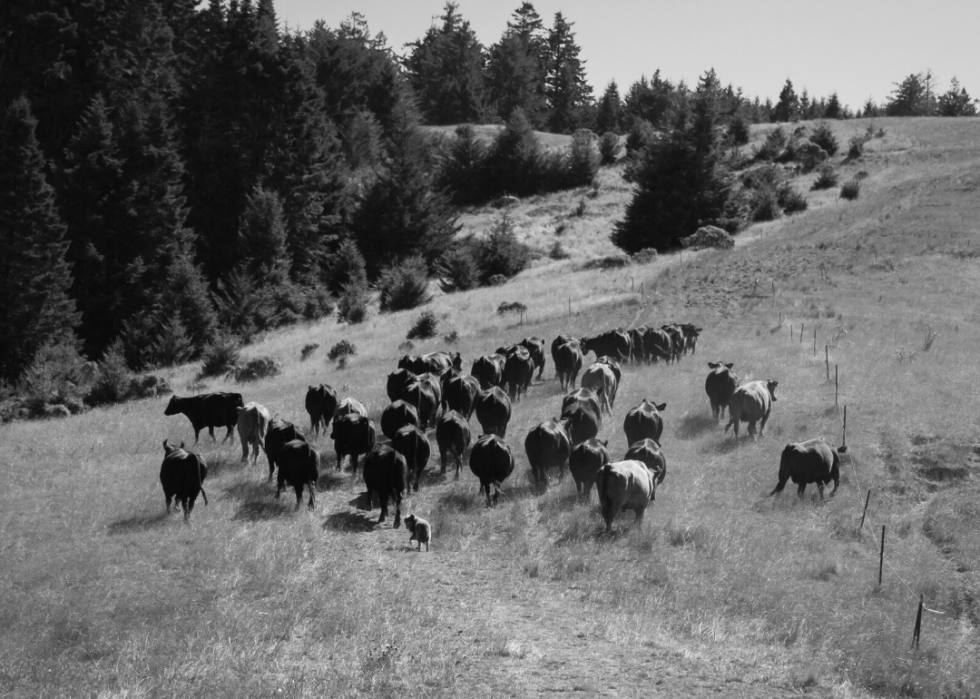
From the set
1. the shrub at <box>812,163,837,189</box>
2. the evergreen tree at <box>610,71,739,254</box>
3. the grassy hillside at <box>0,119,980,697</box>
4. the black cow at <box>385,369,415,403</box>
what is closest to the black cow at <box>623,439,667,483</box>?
the grassy hillside at <box>0,119,980,697</box>

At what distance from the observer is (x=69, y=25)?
47.1m

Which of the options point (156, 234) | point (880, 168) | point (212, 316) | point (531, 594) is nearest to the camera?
point (531, 594)

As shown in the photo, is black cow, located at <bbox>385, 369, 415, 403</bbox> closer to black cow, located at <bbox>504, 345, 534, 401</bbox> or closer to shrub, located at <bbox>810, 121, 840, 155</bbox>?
black cow, located at <bbox>504, 345, 534, 401</bbox>

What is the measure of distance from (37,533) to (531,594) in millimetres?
8233

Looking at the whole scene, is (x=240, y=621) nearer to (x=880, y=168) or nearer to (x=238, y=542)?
(x=238, y=542)

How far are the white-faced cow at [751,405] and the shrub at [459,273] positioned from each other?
29.6 metres

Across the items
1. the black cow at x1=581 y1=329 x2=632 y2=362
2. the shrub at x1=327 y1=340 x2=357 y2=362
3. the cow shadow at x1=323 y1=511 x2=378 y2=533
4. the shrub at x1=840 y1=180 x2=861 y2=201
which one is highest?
the shrub at x1=840 y1=180 x2=861 y2=201

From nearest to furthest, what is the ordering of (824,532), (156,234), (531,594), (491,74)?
(531,594), (824,532), (156,234), (491,74)

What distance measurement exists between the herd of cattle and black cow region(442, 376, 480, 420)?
25 millimetres

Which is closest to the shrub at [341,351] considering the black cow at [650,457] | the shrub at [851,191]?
the black cow at [650,457]

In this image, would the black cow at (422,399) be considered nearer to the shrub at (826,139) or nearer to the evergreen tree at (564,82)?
the shrub at (826,139)

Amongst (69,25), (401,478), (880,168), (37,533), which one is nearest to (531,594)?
(401,478)

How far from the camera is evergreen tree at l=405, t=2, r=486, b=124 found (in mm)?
103188

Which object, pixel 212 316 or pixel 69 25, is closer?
pixel 212 316
